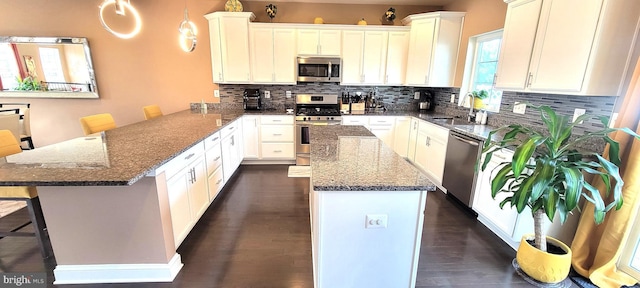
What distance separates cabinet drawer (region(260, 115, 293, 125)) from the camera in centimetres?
414

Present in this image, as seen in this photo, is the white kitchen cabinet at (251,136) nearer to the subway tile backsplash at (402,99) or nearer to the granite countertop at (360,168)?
the subway tile backsplash at (402,99)

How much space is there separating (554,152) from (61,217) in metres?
3.19

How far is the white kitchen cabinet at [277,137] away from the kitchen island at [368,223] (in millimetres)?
2696

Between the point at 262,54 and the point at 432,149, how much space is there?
2996mm

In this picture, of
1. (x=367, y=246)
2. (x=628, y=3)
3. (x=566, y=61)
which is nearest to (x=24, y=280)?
(x=367, y=246)

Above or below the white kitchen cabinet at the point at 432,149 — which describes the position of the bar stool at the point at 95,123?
above

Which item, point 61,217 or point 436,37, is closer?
point 61,217

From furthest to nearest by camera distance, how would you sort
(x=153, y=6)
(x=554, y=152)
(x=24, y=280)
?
(x=153, y=6) < (x=24, y=280) < (x=554, y=152)

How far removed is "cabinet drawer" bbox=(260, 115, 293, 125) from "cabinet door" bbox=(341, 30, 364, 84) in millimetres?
1160

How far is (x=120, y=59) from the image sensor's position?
13.9ft

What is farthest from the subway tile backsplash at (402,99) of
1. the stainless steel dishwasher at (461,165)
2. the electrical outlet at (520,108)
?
the stainless steel dishwasher at (461,165)

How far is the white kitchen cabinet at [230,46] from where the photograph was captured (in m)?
3.96

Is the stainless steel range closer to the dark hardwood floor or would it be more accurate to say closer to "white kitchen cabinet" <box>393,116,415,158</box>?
"white kitchen cabinet" <box>393,116,415,158</box>

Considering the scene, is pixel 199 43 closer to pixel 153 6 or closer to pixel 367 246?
pixel 153 6
